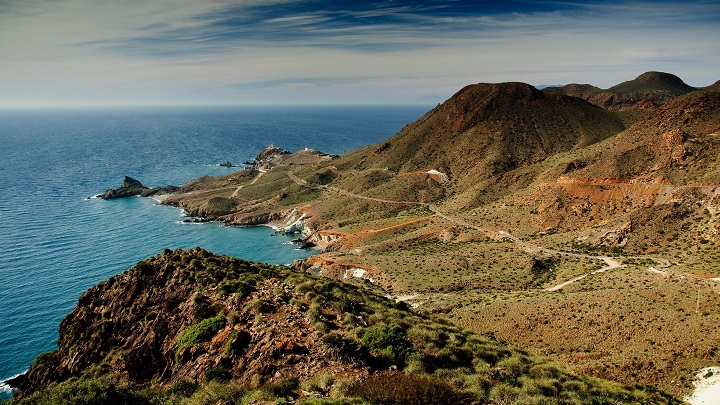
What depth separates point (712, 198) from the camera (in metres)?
55.9

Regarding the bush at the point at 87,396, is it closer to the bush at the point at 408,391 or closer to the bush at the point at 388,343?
the bush at the point at 408,391

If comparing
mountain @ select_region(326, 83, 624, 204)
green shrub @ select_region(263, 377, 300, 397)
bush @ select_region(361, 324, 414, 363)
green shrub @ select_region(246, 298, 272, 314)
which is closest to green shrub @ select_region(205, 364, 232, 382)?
green shrub @ select_region(263, 377, 300, 397)

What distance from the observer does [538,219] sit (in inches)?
2876

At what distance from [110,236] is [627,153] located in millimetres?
115878

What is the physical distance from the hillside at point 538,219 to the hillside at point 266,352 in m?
10.4

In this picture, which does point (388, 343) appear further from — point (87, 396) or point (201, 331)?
point (87, 396)

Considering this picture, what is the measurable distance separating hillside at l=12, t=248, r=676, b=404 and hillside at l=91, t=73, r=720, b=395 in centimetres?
1042

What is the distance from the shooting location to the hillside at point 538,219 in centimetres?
3484

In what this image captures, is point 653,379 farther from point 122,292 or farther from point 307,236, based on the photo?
point 307,236

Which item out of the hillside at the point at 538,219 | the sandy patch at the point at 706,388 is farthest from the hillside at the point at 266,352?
the hillside at the point at 538,219

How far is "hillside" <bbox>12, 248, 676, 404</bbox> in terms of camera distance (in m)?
16.2

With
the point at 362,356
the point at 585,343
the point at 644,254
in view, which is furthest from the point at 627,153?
the point at 362,356

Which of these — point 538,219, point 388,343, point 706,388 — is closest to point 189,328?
point 388,343

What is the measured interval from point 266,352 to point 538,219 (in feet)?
216
